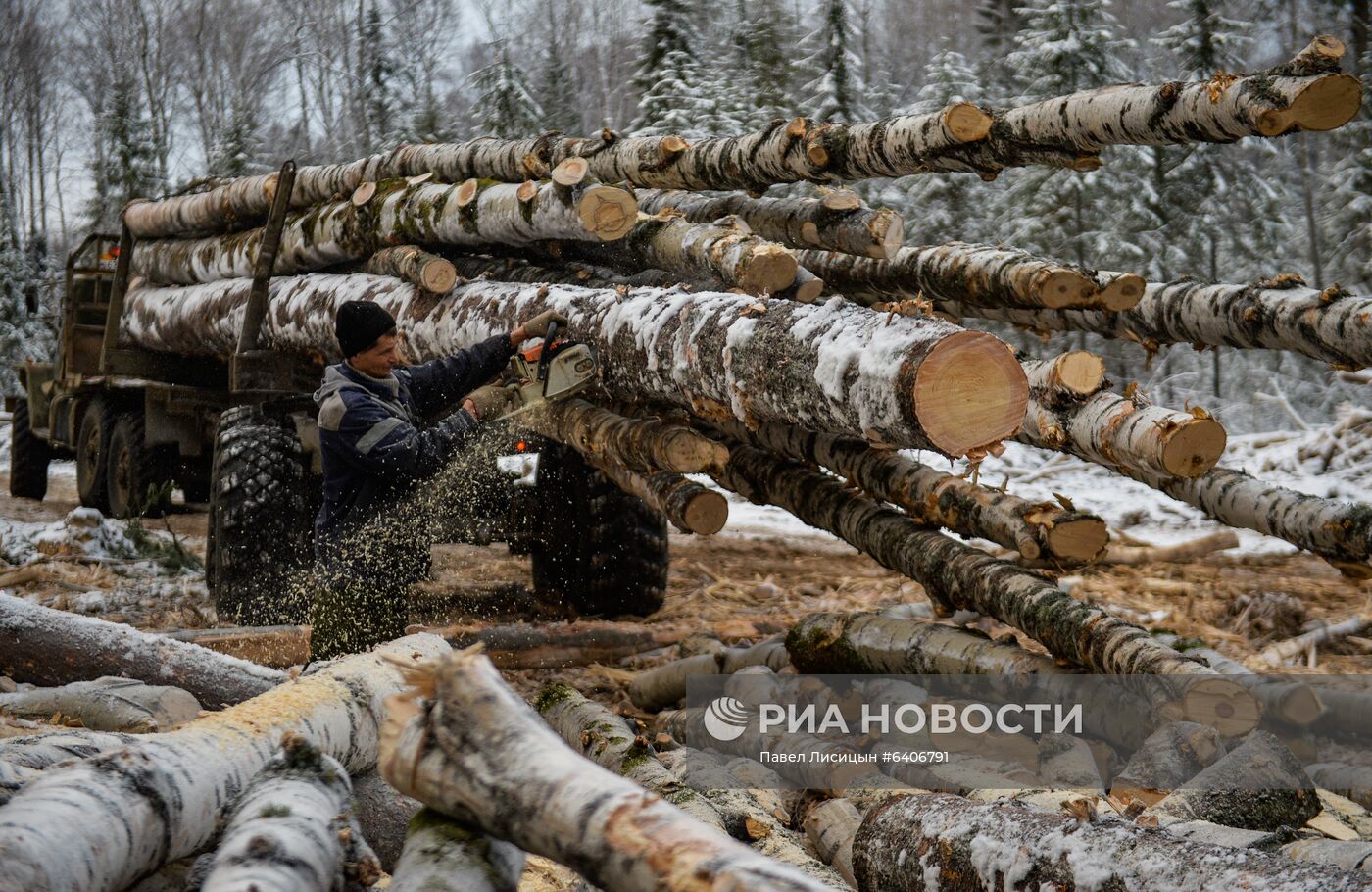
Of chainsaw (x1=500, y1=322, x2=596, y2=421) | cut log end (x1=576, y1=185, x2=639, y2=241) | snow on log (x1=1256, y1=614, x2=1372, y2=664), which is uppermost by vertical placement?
cut log end (x1=576, y1=185, x2=639, y2=241)

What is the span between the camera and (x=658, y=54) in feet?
82.3

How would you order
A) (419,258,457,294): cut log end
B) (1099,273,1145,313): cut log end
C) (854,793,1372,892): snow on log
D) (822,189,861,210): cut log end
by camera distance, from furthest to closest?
(419,258,457,294): cut log end < (822,189,861,210): cut log end < (1099,273,1145,313): cut log end < (854,793,1372,892): snow on log

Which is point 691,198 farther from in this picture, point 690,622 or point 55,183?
point 55,183

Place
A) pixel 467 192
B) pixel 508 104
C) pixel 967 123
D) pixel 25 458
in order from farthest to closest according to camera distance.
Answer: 1. pixel 508 104
2. pixel 25 458
3. pixel 467 192
4. pixel 967 123

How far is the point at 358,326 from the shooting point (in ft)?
16.6

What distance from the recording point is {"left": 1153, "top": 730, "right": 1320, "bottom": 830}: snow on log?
142 inches

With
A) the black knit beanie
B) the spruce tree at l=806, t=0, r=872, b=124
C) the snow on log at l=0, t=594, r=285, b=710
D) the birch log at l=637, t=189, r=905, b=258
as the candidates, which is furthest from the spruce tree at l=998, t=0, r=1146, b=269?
the snow on log at l=0, t=594, r=285, b=710

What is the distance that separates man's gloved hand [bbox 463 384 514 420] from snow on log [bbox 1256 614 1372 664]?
4383 mm

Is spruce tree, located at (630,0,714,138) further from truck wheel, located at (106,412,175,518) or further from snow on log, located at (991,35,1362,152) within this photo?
snow on log, located at (991,35,1362,152)

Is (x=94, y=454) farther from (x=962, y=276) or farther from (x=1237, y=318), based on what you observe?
(x=1237, y=318)

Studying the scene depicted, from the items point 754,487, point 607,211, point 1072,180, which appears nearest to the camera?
point 607,211

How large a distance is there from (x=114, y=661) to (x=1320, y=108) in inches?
211

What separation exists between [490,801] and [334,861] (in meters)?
0.41

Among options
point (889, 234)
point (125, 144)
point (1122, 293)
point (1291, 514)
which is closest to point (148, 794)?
point (889, 234)
